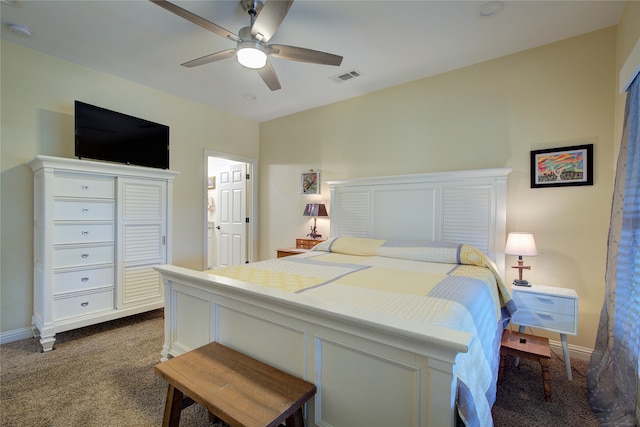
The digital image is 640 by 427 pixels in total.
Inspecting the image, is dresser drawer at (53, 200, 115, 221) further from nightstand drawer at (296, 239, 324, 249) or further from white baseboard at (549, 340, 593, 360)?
white baseboard at (549, 340, 593, 360)

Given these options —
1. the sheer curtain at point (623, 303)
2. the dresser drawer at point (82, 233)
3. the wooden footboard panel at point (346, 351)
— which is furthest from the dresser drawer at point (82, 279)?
the sheer curtain at point (623, 303)

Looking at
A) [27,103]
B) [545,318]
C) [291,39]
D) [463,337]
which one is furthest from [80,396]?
[545,318]

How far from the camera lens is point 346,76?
3184 mm

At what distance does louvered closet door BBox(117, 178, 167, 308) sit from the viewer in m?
2.85

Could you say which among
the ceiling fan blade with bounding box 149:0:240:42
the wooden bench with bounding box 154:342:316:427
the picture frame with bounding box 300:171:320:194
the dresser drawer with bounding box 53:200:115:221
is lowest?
the wooden bench with bounding box 154:342:316:427

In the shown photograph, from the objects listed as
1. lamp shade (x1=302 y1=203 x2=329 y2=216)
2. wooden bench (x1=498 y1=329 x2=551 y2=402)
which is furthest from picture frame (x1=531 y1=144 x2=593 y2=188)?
lamp shade (x1=302 y1=203 x2=329 y2=216)

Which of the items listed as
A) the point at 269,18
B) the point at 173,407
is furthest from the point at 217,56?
the point at 173,407

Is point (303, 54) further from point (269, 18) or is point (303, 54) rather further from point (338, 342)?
point (338, 342)

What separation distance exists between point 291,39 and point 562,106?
249cm

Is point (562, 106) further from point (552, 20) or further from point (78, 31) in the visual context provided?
point (78, 31)

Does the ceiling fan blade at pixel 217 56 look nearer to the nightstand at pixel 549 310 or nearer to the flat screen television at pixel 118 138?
the flat screen television at pixel 118 138

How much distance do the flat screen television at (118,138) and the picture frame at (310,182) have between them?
5.98ft

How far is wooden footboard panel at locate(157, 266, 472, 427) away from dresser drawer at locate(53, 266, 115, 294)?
1616mm

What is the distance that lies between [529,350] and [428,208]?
158 centimetres
